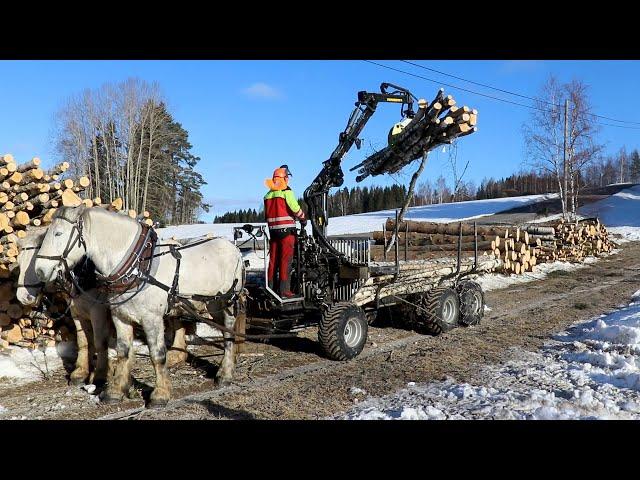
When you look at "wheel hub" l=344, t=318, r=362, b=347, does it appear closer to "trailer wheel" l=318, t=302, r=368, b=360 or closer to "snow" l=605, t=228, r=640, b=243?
"trailer wheel" l=318, t=302, r=368, b=360

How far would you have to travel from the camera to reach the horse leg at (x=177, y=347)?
7.70 meters

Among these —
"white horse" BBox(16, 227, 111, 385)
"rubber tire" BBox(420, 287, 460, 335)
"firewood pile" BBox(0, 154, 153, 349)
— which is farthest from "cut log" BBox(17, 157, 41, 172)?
"rubber tire" BBox(420, 287, 460, 335)

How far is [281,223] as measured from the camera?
24.2 ft

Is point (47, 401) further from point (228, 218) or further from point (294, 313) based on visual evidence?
point (228, 218)

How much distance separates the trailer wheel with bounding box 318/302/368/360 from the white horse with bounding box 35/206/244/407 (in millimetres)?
1824

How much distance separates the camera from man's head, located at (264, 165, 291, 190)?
286 inches

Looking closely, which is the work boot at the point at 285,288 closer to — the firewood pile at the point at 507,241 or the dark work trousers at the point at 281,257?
the dark work trousers at the point at 281,257

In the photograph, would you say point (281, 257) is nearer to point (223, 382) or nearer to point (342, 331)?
point (342, 331)

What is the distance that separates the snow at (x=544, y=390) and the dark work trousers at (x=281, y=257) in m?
2.24

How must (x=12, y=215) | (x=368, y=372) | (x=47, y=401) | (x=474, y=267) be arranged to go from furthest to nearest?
(x=474, y=267)
(x=12, y=215)
(x=368, y=372)
(x=47, y=401)

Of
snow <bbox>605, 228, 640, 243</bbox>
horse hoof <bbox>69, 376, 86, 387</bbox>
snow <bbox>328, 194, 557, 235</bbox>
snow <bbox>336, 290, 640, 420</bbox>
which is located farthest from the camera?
snow <bbox>328, 194, 557, 235</bbox>

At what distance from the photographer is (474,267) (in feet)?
36.2
